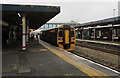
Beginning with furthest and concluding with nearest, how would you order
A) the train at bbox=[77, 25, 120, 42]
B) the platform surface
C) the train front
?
the train at bbox=[77, 25, 120, 42], the train front, the platform surface

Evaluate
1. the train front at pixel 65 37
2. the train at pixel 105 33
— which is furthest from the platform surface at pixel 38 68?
the train at pixel 105 33

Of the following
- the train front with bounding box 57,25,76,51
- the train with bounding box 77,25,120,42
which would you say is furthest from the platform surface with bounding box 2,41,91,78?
the train with bounding box 77,25,120,42

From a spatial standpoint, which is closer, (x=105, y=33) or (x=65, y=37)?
(x=65, y=37)

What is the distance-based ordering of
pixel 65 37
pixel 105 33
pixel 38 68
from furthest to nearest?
pixel 105 33 → pixel 65 37 → pixel 38 68

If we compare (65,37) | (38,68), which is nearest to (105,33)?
(65,37)

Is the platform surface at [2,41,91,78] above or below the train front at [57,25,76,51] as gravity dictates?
below

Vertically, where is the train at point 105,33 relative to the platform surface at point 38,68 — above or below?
above

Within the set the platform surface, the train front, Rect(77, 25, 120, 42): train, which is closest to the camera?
the platform surface

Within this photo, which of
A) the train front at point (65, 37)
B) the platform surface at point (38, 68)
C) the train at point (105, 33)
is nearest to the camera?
the platform surface at point (38, 68)

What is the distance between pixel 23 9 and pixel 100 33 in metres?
18.6

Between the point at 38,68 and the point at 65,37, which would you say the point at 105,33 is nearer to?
the point at 65,37

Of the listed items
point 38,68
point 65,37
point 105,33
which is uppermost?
point 105,33

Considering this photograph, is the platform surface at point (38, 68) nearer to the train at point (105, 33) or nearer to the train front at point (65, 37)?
the train front at point (65, 37)

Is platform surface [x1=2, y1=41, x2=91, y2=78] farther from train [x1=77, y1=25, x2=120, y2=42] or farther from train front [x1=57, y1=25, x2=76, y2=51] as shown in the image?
train [x1=77, y1=25, x2=120, y2=42]
